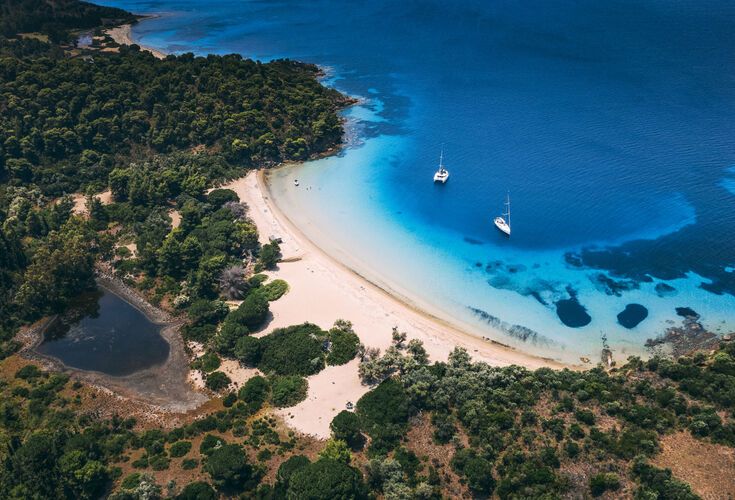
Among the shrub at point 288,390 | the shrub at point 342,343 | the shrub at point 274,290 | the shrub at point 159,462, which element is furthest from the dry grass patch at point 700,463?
the shrub at point 274,290

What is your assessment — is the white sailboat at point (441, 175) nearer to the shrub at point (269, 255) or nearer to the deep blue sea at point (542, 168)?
the deep blue sea at point (542, 168)

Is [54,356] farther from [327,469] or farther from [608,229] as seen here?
[608,229]

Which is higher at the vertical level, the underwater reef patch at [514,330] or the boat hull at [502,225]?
the boat hull at [502,225]

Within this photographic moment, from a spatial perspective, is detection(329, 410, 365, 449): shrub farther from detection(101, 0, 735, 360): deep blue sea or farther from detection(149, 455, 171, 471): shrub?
detection(101, 0, 735, 360): deep blue sea

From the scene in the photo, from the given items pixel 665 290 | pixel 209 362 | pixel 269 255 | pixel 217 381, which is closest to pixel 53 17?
pixel 269 255

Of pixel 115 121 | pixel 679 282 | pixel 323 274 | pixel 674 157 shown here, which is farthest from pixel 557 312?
pixel 115 121
